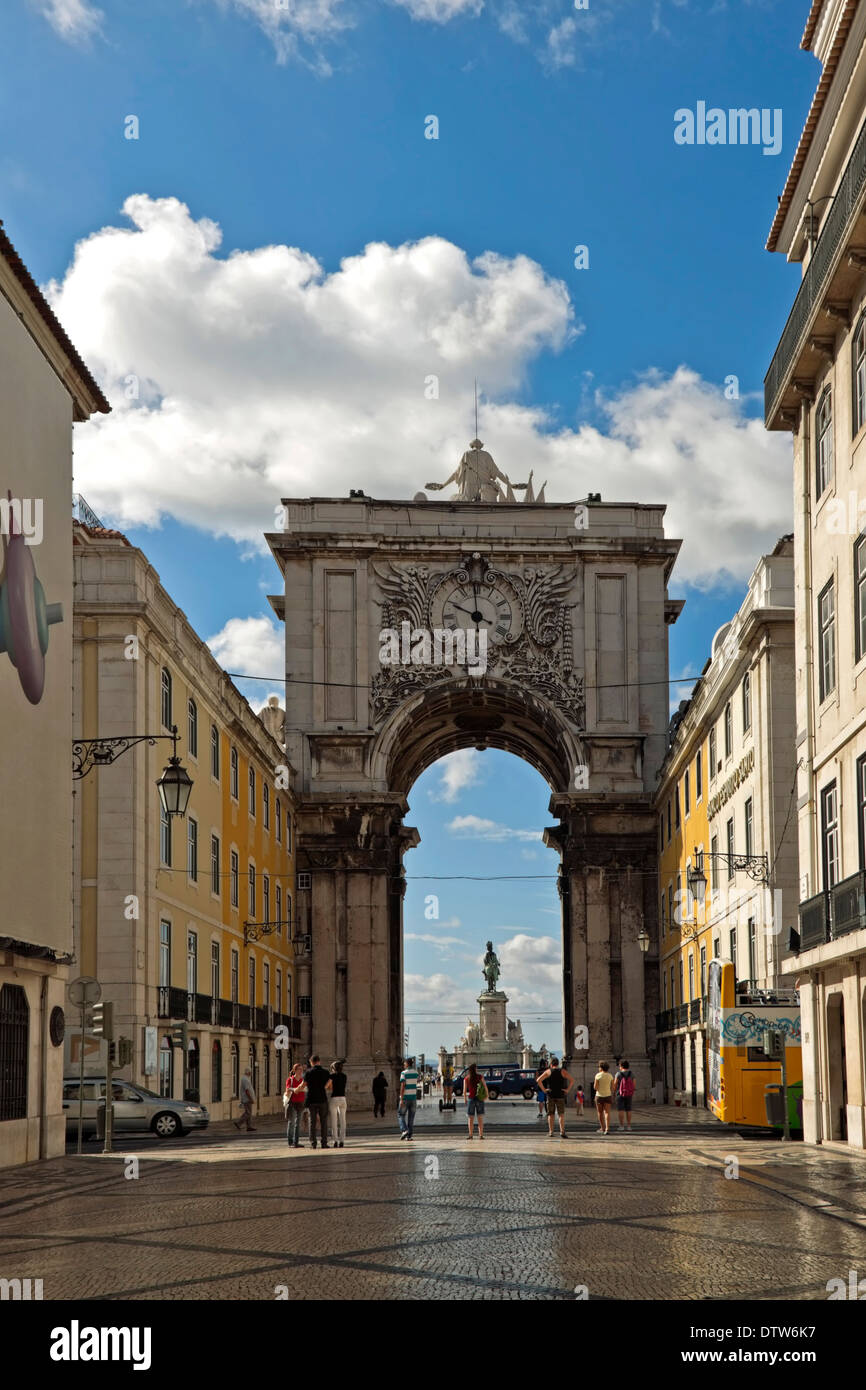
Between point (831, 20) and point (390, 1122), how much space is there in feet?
102

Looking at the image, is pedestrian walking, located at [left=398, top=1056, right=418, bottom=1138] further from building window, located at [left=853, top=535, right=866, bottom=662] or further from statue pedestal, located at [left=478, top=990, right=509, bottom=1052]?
statue pedestal, located at [left=478, top=990, right=509, bottom=1052]

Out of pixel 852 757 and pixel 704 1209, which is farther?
pixel 852 757

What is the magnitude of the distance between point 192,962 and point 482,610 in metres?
26.8

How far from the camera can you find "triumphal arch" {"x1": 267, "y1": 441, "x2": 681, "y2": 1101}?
61.9 meters

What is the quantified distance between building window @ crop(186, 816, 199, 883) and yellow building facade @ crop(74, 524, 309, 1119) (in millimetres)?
48

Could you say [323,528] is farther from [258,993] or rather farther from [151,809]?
[151,809]

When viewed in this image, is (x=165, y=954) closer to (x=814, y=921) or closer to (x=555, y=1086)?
(x=555, y=1086)

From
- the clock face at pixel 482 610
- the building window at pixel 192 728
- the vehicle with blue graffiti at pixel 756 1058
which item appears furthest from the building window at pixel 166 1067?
the clock face at pixel 482 610

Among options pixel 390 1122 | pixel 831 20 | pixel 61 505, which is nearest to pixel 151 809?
pixel 61 505

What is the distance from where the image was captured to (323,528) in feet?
213

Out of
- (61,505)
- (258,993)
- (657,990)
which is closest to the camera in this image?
(61,505)

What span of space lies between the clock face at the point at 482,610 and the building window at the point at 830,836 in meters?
37.8

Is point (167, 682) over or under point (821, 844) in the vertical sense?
over

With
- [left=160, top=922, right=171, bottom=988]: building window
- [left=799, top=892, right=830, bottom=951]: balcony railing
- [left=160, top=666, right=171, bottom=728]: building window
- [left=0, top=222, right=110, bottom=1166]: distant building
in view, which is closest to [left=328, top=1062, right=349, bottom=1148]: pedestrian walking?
[left=0, top=222, right=110, bottom=1166]: distant building
